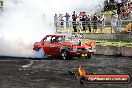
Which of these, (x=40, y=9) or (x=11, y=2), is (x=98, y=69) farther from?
(x=11, y=2)

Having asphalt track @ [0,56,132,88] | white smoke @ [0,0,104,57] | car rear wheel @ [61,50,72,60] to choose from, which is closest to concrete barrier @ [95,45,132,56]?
car rear wheel @ [61,50,72,60]

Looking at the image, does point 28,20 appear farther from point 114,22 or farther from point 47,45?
point 47,45

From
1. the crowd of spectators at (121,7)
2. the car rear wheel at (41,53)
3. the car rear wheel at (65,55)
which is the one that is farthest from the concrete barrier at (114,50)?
the car rear wheel at (41,53)

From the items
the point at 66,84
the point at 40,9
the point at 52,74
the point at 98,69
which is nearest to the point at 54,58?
the point at 98,69

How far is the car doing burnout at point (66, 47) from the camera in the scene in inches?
965

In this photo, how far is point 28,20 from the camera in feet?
135

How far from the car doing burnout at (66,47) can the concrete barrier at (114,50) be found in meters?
2.53

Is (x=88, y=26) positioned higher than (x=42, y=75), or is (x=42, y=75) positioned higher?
(x=88, y=26)

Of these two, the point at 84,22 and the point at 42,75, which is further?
the point at 84,22

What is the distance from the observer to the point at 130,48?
26219mm

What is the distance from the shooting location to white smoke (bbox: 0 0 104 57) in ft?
89.9

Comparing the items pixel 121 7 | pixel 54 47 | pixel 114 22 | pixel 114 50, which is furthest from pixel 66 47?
pixel 121 7

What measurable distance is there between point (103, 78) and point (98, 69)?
1077 centimetres

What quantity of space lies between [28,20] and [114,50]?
15.4 m
